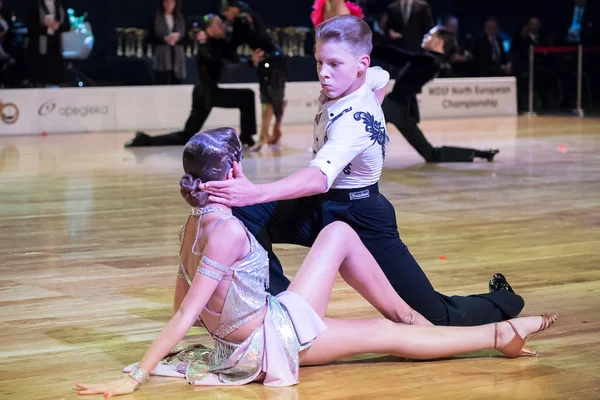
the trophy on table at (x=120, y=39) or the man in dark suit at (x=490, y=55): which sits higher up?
the trophy on table at (x=120, y=39)

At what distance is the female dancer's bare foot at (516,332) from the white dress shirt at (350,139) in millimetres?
690

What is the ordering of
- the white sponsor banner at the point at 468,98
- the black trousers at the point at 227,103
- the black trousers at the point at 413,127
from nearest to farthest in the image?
the black trousers at the point at 413,127
the black trousers at the point at 227,103
the white sponsor banner at the point at 468,98

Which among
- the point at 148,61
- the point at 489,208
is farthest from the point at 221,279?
the point at 148,61

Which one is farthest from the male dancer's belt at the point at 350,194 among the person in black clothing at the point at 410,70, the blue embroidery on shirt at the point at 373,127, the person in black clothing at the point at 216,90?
the person in black clothing at the point at 216,90

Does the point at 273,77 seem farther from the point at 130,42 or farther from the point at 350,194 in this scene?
the point at 350,194

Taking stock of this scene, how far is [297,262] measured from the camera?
5.31 metres

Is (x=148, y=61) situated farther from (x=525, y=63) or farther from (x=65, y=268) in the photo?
(x=65, y=268)

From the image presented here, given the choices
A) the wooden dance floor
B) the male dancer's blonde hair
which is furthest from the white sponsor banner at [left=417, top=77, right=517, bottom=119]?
the male dancer's blonde hair

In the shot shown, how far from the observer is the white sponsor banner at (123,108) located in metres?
13.8

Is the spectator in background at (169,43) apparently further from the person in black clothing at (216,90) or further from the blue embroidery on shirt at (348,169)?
the blue embroidery on shirt at (348,169)

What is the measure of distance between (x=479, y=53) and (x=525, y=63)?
141 cm

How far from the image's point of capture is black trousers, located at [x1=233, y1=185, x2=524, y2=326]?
364cm

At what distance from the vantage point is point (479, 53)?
1833cm

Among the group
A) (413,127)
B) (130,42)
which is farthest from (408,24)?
(130,42)
